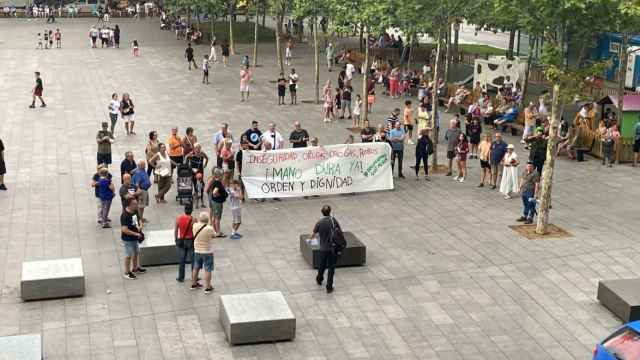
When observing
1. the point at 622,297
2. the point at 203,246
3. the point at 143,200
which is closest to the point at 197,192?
the point at 143,200

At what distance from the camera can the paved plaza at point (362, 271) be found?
568 inches

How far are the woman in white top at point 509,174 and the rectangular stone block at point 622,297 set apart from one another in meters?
6.87

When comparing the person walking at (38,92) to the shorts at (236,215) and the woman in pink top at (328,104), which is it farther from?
the shorts at (236,215)

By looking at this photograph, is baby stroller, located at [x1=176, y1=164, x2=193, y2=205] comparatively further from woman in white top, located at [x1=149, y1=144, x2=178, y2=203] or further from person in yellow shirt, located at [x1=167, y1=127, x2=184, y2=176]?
person in yellow shirt, located at [x1=167, y1=127, x2=184, y2=176]

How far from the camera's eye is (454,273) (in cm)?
1759

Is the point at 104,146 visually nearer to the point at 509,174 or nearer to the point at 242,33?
the point at 509,174

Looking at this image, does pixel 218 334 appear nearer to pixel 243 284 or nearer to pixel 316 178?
pixel 243 284

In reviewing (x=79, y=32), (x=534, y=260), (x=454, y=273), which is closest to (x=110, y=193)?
(x=454, y=273)

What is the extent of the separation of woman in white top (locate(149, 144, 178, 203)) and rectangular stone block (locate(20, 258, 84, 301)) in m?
5.94

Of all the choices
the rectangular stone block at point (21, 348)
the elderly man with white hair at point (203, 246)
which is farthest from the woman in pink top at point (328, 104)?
the rectangular stone block at point (21, 348)

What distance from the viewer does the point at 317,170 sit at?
A: 75.5ft

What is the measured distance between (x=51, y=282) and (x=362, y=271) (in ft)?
18.7

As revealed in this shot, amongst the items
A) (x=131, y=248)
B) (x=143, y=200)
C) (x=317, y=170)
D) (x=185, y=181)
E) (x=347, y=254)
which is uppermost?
(x=317, y=170)

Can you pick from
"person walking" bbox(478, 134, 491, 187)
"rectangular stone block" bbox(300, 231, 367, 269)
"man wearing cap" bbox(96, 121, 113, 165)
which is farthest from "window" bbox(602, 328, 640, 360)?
"man wearing cap" bbox(96, 121, 113, 165)
